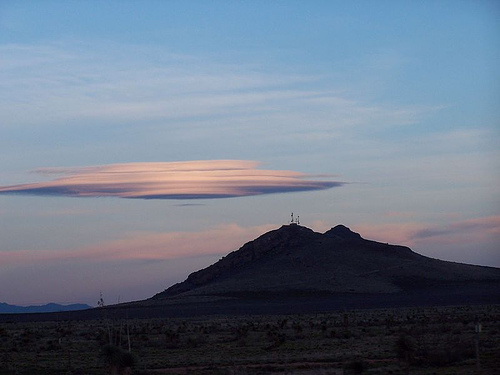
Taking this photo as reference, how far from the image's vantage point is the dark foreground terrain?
113 feet

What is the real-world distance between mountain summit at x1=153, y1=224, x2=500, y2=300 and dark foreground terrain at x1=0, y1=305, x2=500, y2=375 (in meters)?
78.7

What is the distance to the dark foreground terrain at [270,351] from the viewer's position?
34.4 metres

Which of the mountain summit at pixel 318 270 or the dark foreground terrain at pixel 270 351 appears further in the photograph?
the mountain summit at pixel 318 270

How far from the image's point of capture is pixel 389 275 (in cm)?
15175

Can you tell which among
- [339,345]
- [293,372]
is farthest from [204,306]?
[293,372]

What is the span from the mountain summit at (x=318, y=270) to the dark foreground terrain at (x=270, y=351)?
3099 inches

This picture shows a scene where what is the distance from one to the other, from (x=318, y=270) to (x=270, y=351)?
11105cm

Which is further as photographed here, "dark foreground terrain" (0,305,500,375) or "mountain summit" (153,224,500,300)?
"mountain summit" (153,224,500,300)

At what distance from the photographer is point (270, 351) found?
45.2m

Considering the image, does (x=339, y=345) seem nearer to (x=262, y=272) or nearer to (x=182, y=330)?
(x=182, y=330)

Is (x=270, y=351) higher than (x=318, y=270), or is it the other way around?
(x=318, y=270)

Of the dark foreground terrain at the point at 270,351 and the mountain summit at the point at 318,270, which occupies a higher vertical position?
the mountain summit at the point at 318,270

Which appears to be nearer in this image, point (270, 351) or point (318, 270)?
point (270, 351)

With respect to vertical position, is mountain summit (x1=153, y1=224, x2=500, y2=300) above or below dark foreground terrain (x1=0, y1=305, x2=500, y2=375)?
above
